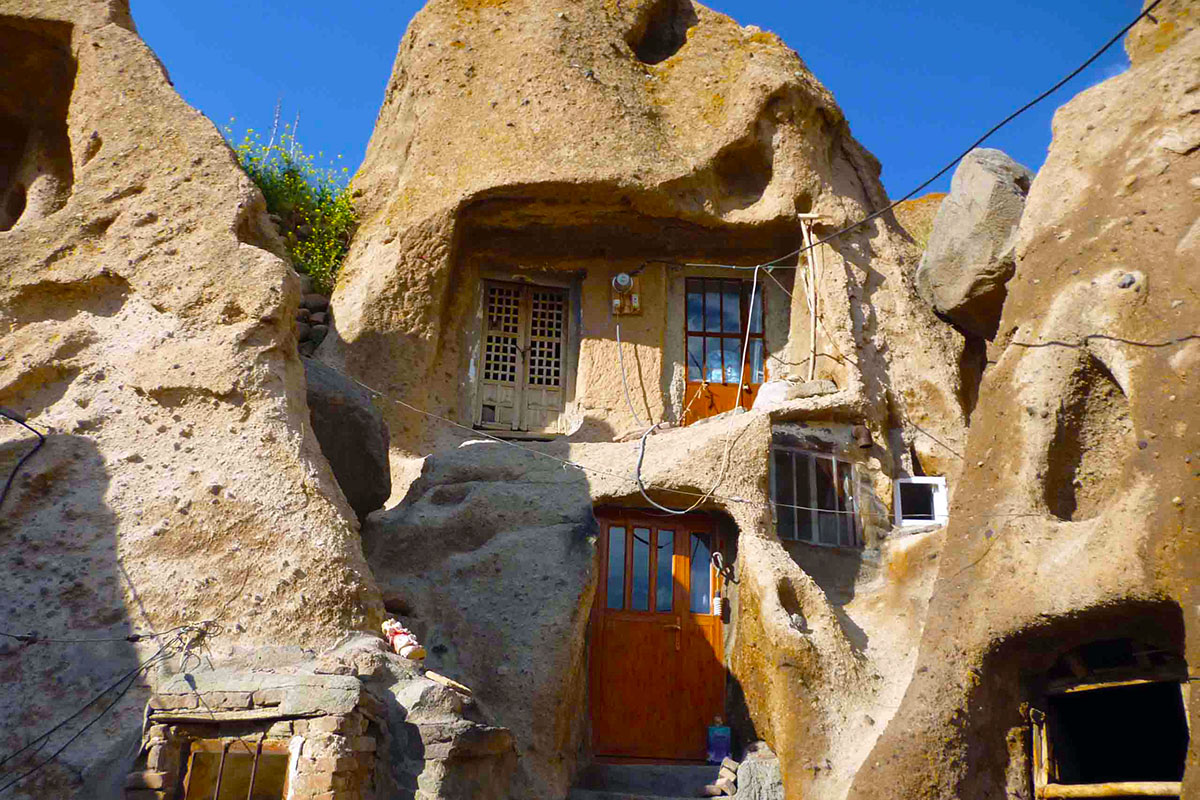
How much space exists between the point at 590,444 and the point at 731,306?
3.68m

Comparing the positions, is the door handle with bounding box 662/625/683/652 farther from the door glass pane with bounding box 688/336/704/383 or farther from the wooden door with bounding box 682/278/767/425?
the door glass pane with bounding box 688/336/704/383

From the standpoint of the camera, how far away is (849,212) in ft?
47.2

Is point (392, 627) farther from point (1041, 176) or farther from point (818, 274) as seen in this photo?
point (818, 274)

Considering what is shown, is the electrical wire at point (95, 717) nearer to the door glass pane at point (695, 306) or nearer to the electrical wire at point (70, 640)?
the electrical wire at point (70, 640)

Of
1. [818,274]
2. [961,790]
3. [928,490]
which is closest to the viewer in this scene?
[961,790]

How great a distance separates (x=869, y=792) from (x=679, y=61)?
10.4 m

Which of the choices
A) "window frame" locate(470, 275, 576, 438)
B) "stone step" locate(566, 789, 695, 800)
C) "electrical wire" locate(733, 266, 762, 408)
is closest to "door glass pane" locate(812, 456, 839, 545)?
"electrical wire" locate(733, 266, 762, 408)

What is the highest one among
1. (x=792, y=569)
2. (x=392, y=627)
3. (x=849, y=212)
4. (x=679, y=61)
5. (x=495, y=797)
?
(x=679, y=61)

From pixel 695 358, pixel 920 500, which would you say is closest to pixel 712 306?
pixel 695 358

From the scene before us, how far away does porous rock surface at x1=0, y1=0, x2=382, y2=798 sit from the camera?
24.7 feet

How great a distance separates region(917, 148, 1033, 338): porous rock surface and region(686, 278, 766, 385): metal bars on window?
2440 millimetres

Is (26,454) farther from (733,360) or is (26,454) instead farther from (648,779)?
Answer: (733,360)

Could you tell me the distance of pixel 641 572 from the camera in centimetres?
1163

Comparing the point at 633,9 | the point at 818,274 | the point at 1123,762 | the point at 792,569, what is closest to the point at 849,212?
the point at 818,274
